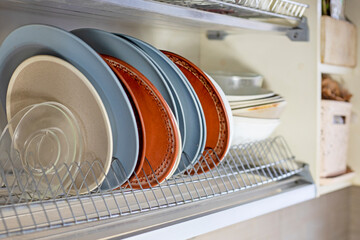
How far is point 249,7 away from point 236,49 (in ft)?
1.14

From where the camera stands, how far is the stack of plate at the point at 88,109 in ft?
2.52

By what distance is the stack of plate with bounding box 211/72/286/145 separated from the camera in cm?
108

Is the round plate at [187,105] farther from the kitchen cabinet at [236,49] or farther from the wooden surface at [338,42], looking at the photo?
the wooden surface at [338,42]

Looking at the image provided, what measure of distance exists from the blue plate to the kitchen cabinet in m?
0.05

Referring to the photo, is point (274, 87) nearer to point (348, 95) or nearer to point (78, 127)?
point (348, 95)

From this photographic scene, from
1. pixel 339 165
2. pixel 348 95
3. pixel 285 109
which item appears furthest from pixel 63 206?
pixel 348 95

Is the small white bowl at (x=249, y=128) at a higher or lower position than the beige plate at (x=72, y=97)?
lower

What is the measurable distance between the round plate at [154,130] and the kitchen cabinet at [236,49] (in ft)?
0.23

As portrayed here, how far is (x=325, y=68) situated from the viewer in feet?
4.04

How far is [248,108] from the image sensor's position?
1.08 m

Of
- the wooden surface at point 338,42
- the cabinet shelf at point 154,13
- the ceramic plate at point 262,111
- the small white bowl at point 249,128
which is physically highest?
the cabinet shelf at point 154,13

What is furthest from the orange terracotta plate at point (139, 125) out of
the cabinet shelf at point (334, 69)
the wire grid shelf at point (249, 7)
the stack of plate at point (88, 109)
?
the cabinet shelf at point (334, 69)

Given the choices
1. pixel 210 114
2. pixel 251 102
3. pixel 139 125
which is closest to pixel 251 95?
pixel 251 102

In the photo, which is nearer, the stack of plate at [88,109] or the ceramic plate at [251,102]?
the stack of plate at [88,109]
